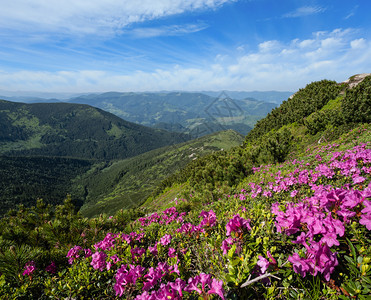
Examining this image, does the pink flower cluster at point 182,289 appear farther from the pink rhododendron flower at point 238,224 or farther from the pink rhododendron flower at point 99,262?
the pink rhododendron flower at point 99,262

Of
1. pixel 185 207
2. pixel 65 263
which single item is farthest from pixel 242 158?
pixel 65 263

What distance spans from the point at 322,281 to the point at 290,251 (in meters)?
0.50

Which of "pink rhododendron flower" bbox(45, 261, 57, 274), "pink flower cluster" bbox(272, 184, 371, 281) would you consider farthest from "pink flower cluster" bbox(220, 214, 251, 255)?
"pink rhododendron flower" bbox(45, 261, 57, 274)

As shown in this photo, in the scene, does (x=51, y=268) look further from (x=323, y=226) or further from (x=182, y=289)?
(x=323, y=226)

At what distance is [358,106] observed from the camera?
68.8ft

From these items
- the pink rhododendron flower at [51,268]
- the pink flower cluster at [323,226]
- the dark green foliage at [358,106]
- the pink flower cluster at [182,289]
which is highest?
the dark green foliage at [358,106]

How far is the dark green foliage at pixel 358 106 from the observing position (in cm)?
1994

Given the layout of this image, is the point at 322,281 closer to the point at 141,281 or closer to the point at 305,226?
the point at 305,226

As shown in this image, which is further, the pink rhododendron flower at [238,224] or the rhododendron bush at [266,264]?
the pink rhododendron flower at [238,224]

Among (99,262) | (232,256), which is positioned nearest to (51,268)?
(99,262)

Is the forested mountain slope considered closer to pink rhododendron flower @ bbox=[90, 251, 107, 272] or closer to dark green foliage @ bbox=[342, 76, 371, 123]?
pink rhododendron flower @ bbox=[90, 251, 107, 272]

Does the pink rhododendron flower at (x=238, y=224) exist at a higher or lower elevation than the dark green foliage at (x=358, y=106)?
lower

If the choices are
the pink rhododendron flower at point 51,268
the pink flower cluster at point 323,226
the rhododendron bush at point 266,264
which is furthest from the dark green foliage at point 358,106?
the pink rhododendron flower at point 51,268

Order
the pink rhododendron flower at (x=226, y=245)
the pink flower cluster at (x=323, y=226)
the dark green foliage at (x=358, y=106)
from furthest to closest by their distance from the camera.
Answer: the dark green foliage at (x=358, y=106), the pink rhododendron flower at (x=226, y=245), the pink flower cluster at (x=323, y=226)
